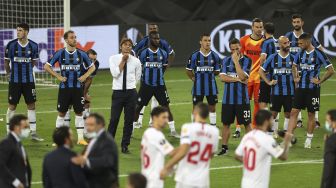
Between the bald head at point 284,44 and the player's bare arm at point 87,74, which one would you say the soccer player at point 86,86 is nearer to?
the player's bare arm at point 87,74

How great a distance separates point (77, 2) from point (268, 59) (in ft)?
47.4

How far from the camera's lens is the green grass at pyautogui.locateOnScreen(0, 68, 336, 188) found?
54.6 feet

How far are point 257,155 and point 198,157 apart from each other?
2.59 feet

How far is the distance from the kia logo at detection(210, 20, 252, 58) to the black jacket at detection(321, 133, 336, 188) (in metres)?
19.1

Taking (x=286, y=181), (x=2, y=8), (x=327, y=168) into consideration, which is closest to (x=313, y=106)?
(x=286, y=181)

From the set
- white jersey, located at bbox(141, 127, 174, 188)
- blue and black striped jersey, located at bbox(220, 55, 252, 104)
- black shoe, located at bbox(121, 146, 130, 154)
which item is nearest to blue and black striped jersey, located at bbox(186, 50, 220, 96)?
blue and black striped jersey, located at bbox(220, 55, 252, 104)

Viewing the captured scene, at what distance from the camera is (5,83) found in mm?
29219

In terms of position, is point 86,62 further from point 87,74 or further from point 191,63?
point 191,63

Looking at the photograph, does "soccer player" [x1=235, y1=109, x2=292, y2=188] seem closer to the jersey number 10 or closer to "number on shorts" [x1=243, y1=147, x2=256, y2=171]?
"number on shorts" [x1=243, y1=147, x2=256, y2=171]

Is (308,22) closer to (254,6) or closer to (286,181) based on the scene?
(254,6)

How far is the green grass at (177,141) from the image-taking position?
16.6m

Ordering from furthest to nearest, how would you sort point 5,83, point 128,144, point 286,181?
1. point 5,83
2. point 128,144
3. point 286,181

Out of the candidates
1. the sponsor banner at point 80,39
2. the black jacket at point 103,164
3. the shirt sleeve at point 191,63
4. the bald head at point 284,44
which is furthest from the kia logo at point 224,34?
the black jacket at point 103,164

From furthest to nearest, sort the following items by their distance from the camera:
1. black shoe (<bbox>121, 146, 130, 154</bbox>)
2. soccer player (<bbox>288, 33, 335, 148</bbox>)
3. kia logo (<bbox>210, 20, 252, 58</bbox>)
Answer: kia logo (<bbox>210, 20, 252, 58</bbox>), soccer player (<bbox>288, 33, 335, 148</bbox>), black shoe (<bbox>121, 146, 130, 154</bbox>)
